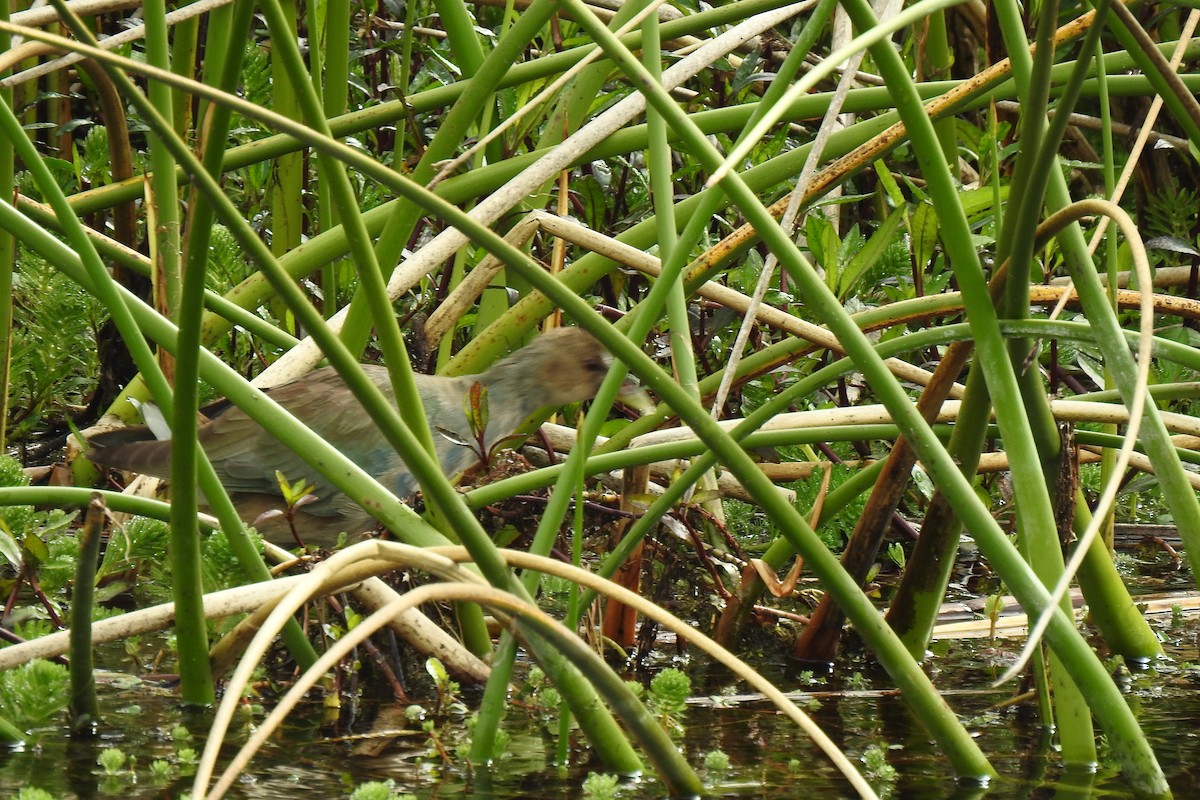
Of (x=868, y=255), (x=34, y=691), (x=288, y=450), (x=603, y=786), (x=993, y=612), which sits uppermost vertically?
(x=868, y=255)

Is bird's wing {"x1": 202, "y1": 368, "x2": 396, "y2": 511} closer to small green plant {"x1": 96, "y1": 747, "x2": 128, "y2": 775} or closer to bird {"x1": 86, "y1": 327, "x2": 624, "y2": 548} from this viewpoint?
bird {"x1": 86, "y1": 327, "x2": 624, "y2": 548}

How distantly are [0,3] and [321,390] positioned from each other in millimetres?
1461

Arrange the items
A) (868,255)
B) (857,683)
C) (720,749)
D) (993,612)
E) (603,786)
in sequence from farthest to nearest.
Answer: (868,255) → (993,612) → (857,683) → (720,749) → (603,786)

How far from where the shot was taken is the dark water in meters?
1.87

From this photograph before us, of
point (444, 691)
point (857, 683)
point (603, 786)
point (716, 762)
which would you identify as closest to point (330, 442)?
point (444, 691)

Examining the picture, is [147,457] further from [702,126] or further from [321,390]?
[702,126]

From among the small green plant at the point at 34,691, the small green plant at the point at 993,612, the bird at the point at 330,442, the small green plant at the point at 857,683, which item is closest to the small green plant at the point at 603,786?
the small green plant at the point at 34,691

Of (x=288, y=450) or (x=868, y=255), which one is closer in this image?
(x=868, y=255)

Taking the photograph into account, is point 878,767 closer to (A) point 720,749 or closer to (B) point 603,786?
(A) point 720,749

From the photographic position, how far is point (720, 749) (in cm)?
218

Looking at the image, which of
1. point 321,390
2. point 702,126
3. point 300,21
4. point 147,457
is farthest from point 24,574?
point 300,21

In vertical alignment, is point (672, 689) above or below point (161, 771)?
above

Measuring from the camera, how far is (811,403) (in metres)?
3.89

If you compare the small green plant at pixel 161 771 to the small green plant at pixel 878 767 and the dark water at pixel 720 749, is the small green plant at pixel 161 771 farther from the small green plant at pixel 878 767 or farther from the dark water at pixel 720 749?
the small green plant at pixel 878 767
